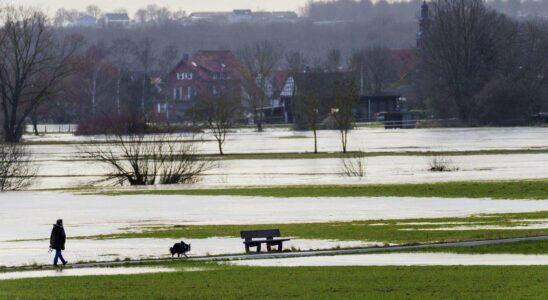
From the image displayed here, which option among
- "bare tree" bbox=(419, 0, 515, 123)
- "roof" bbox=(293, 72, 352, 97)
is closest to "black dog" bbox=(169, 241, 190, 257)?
"bare tree" bbox=(419, 0, 515, 123)

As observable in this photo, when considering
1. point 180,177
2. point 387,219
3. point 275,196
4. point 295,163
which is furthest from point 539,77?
point 387,219

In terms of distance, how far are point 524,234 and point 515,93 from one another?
115 m

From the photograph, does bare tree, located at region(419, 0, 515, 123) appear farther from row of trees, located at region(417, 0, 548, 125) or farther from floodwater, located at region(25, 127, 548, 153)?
floodwater, located at region(25, 127, 548, 153)

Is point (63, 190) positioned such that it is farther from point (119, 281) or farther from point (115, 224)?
point (119, 281)

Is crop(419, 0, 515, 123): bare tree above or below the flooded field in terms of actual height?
above

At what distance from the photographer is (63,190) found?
66.7 m

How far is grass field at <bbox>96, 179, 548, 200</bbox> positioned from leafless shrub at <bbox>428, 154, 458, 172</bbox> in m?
11.3

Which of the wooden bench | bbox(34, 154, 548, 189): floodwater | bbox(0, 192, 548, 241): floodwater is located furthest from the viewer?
bbox(34, 154, 548, 189): floodwater

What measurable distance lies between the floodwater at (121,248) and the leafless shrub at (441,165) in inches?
1404

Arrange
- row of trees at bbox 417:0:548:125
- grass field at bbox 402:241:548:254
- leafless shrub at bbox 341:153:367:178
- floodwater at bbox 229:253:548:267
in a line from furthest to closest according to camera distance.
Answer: row of trees at bbox 417:0:548:125 → leafless shrub at bbox 341:153:367:178 → grass field at bbox 402:241:548:254 → floodwater at bbox 229:253:548:267

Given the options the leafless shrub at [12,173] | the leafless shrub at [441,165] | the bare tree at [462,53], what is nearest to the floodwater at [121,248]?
the leafless shrub at [12,173]

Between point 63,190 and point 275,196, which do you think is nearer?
point 275,196

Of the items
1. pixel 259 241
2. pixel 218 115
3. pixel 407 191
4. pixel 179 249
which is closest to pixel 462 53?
pixel 218 115

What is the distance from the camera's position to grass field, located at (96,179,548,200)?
56.9 meters
